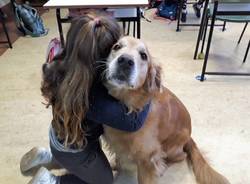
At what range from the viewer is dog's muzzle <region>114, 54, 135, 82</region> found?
973mm

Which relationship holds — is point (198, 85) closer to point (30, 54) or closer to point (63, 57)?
point (63, 57)

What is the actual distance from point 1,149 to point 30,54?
4.41 feet

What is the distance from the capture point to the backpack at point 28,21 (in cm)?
315

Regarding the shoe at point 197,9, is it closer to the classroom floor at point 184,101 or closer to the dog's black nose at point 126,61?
the classroom floor at point 184,101

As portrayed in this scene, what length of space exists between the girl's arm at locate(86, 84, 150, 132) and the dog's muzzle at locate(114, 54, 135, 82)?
15 cm

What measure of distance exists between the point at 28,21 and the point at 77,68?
246 cm

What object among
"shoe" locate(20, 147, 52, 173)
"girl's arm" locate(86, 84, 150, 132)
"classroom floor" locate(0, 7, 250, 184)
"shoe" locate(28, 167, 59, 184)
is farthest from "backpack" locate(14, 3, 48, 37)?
"girl's arm" locate(86, 84, 150, 132)

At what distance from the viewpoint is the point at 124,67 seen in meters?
0.98

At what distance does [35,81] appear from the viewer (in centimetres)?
230

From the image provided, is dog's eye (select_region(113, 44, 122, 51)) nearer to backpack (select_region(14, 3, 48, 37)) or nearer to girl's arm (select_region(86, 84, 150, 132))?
girl's arm (select_region(86, 84, 150, 132))

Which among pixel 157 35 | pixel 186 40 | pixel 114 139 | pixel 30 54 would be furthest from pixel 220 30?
pixel 114 139

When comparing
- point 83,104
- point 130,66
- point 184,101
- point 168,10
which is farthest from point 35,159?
point 168,10

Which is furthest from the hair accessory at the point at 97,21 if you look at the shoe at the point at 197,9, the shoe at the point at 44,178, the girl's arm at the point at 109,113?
the shoe at the point at 197,9

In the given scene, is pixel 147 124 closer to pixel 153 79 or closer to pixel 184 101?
pixel 153 79
